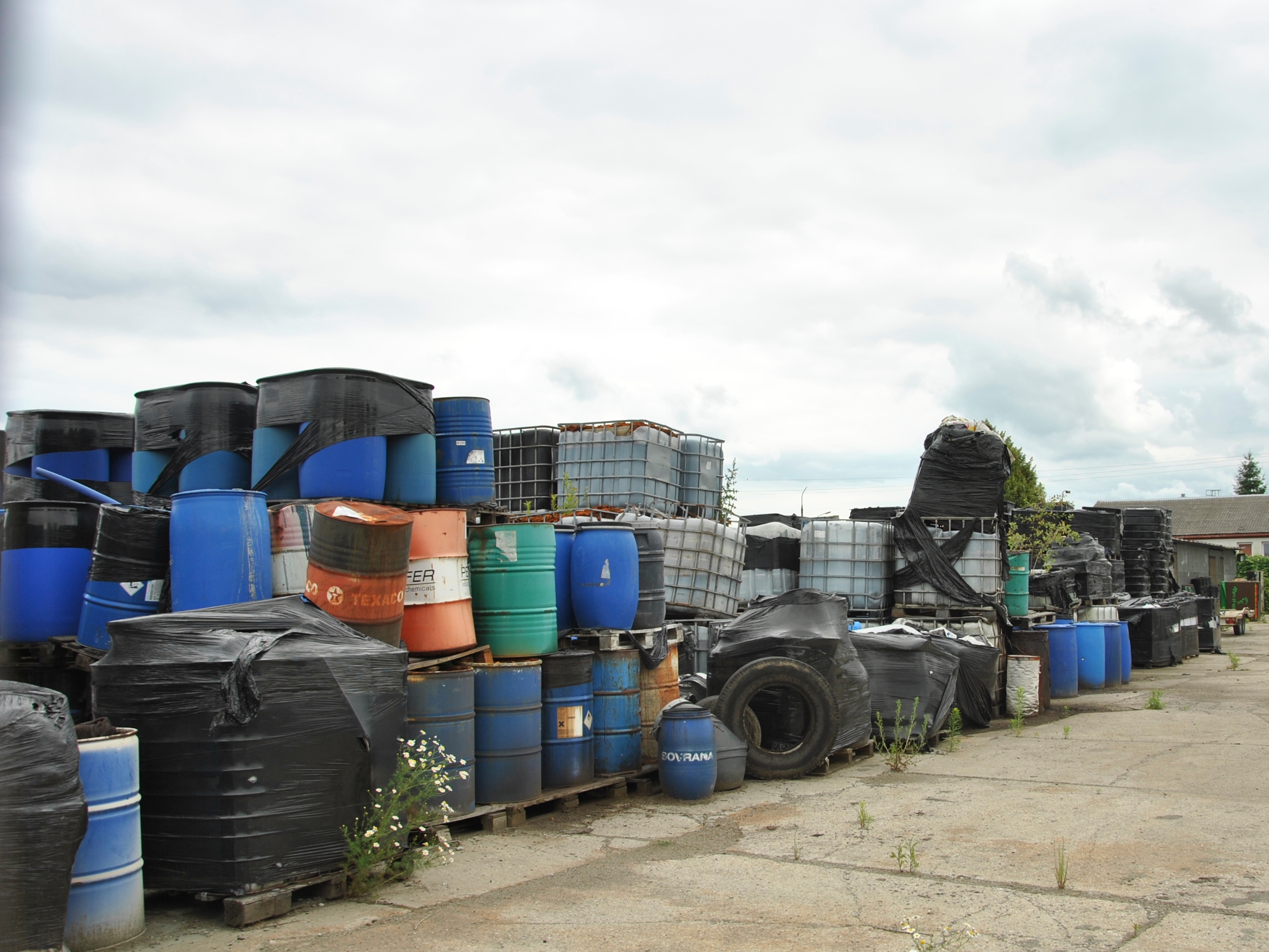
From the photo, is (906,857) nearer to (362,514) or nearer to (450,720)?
(450,720)

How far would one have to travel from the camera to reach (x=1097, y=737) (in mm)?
10961

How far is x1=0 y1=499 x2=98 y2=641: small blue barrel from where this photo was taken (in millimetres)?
6500

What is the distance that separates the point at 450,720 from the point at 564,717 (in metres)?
1.23

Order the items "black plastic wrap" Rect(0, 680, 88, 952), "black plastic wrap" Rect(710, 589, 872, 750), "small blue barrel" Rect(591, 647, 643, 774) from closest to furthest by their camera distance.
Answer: "black plastic wrap" Rect(0, 680, 88, 952)
"small blue barrel" Rect(591, 647, 643, 774)
"black plastic wrap" Rect(710, 589, 872, 750)

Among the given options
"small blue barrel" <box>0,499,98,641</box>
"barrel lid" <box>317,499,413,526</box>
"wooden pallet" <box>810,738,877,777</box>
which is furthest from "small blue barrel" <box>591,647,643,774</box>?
"small blue barrel" <box>0,499,98,641</box>

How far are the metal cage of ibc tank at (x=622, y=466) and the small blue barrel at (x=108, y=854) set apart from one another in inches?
306

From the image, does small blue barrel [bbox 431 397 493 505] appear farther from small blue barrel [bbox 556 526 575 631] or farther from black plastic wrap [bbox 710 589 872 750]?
black plastic wrap [bbox 710 589 872 750]

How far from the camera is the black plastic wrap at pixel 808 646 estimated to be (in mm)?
9250

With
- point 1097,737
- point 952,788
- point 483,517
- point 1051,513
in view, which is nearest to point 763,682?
point 952,788

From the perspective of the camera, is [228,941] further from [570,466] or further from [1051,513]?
[1051,513]

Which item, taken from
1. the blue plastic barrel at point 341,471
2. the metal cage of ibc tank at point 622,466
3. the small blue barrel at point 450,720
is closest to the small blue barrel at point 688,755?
the small blue barrel at point 450,720

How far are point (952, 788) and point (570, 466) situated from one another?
6010 millimetres

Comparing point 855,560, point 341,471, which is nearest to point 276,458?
point 341,471

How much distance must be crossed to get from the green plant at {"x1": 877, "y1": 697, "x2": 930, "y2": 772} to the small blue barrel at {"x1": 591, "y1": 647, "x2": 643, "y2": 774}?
2.69 m
